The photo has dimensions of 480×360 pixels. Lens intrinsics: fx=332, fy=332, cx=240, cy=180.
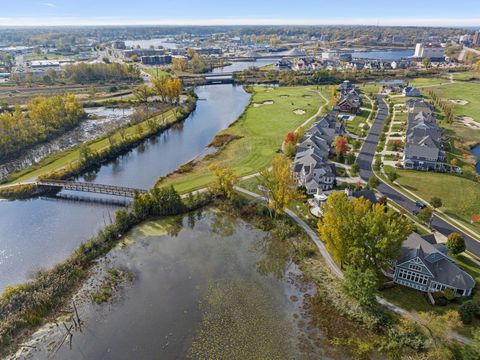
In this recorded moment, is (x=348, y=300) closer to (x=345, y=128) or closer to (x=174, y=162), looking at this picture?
(x=174, y=162)

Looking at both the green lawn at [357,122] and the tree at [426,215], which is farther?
the green lawn at [357,122]

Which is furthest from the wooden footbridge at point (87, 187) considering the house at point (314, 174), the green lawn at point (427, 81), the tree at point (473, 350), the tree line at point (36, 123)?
the green lawn at point (427, 81)

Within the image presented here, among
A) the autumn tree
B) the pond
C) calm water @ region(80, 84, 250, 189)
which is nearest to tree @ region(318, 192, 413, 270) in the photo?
the pond

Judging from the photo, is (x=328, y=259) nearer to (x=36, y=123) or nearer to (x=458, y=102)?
(x=36, y=123)

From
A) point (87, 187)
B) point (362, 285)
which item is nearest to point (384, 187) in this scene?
point (362, 285)

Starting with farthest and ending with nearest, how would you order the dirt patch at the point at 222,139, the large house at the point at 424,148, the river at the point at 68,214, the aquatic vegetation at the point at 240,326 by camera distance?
1. the dirt patch at the point at 222,139
2. the large house at the point at 424,148
3. the river at the point at 68,214
4. the aquatic vegetation at the point at 240,326

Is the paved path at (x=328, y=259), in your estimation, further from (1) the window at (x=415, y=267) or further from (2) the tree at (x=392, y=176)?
(2) the tree at (x=392, y=176)

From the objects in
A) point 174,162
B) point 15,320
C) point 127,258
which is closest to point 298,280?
point 127,258
